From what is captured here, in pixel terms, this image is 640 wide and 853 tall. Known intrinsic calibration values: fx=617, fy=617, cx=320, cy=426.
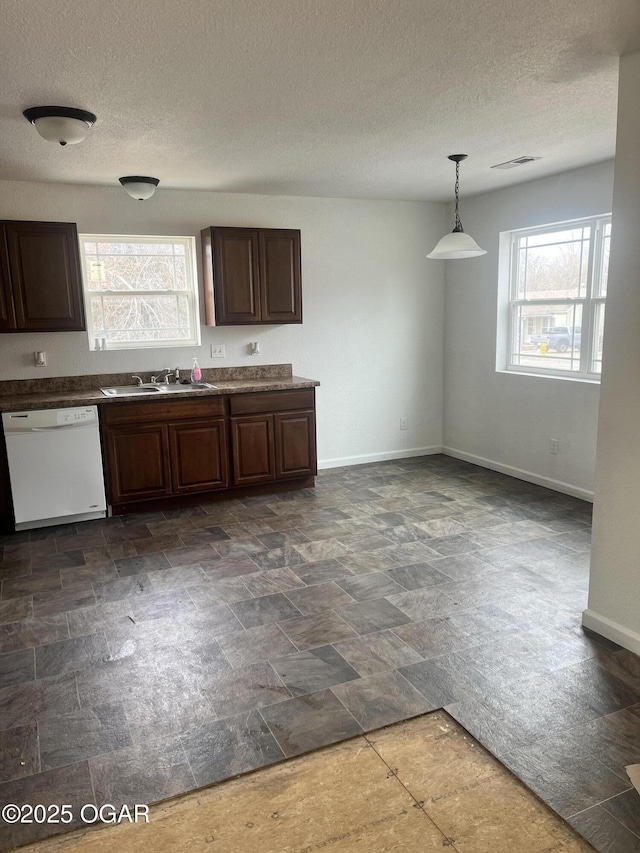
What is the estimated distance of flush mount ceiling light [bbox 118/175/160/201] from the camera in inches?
172

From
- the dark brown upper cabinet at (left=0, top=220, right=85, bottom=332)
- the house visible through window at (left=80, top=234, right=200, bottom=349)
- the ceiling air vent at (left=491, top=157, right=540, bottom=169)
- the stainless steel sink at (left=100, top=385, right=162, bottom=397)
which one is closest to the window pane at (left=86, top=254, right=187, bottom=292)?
the house visible through window at (left=80, top=234, right=200, bottom=349)

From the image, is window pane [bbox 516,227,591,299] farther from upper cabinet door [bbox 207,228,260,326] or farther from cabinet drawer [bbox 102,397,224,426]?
cabinet drawer [bbox 102,397,224,426]

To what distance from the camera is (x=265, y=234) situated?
505 centimetres

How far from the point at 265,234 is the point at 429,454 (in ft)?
9.19

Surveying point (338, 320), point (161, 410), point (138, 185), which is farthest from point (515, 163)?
point (161, 410)

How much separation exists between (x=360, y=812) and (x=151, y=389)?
12.2 feet

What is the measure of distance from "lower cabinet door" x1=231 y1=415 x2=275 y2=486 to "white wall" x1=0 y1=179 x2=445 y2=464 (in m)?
0.73

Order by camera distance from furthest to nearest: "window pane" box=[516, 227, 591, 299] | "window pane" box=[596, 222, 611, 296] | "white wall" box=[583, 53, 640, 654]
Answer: "window pane" box=[516, 227, 591, 299] < "window pane" box=[596, 222, 611, 296] < "white wall" box=[583, 53, 640, 654]

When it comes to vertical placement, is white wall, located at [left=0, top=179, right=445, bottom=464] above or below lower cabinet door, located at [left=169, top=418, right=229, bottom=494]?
above

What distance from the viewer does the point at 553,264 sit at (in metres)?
4.98

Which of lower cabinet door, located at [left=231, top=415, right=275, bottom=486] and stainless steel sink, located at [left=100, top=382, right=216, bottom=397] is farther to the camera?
lower cabinet door, located at [left=231, top=415, right=275, bottom=486]

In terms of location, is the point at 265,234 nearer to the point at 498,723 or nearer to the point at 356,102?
the point at 356,102

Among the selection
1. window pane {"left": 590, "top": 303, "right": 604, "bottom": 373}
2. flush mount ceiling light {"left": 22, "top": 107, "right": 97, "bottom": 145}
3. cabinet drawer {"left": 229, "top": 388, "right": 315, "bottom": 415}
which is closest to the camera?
flush mount ceiling light {"left": 22, "top": 107, "right": 97, "bottom": 145}

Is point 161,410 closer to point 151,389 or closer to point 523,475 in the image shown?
point 151,389
